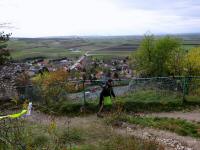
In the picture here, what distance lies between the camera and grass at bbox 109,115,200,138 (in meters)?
10.8

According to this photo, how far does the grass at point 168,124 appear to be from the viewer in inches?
427

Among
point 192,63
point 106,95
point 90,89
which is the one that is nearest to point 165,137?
point 106,95

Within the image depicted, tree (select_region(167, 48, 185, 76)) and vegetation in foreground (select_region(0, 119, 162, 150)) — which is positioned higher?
vegetation in foreground (select_region(0, 119, 162, 150))

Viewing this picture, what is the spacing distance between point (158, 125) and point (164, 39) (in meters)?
44.0

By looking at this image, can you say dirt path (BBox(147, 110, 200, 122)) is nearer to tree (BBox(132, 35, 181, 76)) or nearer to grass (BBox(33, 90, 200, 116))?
grass (BBox(33, 90, 200, 116))

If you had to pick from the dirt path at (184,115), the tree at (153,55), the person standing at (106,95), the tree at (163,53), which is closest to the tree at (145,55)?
the tree at (153,55)

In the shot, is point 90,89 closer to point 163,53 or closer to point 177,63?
point 177,63

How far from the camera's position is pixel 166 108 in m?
13.9

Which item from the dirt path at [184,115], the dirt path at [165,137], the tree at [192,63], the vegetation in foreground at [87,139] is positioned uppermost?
the vegetation in foreground at [87,139]

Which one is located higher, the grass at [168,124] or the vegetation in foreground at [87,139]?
the vegetation in foreground at [87,139]

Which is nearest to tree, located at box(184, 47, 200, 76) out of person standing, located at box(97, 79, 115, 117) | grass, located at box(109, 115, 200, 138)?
person standing, located at box(97, 79, 115, 117)

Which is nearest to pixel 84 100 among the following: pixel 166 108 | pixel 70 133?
pixel 166 108

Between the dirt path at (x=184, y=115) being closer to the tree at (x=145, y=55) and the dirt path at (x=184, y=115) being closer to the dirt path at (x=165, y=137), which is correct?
the dirt path at (x=165, y=137)

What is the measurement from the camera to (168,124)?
1145cm
